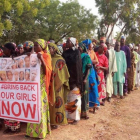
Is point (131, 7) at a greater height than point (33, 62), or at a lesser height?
greater

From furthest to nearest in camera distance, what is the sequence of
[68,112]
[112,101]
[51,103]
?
[112,101]
[68,112]
[51,103]

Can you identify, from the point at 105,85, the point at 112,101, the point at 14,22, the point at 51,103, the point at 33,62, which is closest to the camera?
the point at 33,62

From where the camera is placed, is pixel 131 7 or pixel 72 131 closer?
pixel 72 131

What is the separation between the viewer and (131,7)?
52.5 feet

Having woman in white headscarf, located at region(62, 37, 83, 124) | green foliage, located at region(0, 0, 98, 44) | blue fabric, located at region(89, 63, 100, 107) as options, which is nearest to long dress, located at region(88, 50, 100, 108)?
blue fabric, located at region(89, 63, 100, 107)

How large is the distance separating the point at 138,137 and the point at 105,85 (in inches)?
99.8

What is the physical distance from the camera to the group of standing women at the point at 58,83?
139 inches

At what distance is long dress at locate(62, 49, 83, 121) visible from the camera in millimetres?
4215

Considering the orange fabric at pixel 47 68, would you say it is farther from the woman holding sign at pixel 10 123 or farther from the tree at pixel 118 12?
the tree at pixel 118 12

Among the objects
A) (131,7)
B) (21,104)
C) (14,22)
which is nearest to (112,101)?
(21,104)

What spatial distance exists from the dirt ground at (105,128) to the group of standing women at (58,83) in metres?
0.19

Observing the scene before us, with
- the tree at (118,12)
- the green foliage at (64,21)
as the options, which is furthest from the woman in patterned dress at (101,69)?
the green foliage at (64,21)

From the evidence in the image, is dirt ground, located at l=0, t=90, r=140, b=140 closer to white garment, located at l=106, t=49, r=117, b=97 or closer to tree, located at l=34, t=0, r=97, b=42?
white garment, located at l=106, t=49, r=117, b=97

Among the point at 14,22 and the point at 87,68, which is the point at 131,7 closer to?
the point at 14,22
